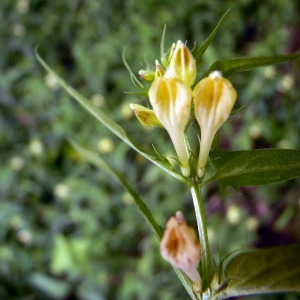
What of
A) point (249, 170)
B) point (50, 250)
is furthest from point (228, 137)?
point (249, 170)

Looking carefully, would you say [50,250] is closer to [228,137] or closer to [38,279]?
[38,279]

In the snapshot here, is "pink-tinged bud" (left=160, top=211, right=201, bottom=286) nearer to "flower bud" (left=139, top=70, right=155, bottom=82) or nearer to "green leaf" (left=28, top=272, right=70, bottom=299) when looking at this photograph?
"flower bud" (left=139, top=70, right=155, bottom=82)

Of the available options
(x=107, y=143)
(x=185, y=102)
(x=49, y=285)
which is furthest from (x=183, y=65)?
(x=49, y=285)

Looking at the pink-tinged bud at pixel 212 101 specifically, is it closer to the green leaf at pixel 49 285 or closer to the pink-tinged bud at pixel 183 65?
the pink-tinged bud at pixel 183 65

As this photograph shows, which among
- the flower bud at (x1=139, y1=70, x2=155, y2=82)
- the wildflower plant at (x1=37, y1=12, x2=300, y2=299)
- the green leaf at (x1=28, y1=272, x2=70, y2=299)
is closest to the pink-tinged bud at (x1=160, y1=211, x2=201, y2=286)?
the wildflower plant at (x1=37, y1=12, x2=300, y2=299)

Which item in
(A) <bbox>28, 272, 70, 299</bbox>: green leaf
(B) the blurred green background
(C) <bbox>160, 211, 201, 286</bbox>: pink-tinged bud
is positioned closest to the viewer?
(C) <bbox>160, 211, 201, 286</bbox>: pink-tinged bud

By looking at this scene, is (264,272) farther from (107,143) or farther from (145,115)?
(107,143)
